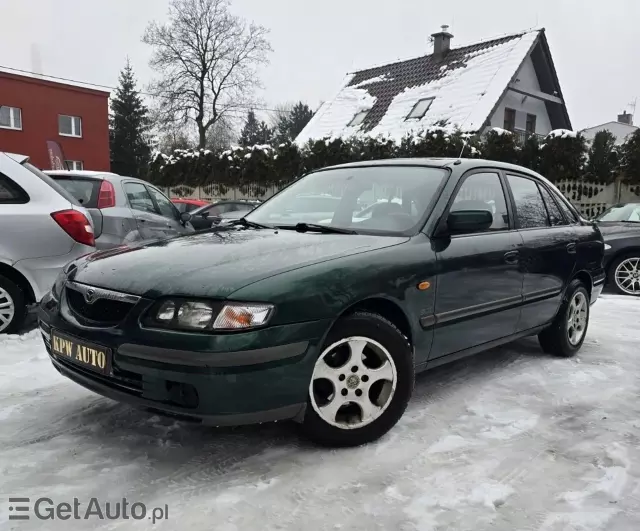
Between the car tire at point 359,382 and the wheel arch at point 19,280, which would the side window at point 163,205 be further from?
the car tire at point 359,382

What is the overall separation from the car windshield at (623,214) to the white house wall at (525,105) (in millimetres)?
11073

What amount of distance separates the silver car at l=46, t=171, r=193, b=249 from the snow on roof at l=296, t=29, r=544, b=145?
12.9m

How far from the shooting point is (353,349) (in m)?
2.81

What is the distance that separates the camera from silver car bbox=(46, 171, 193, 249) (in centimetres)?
611

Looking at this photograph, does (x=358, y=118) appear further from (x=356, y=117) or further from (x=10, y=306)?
(x=10, y=306)

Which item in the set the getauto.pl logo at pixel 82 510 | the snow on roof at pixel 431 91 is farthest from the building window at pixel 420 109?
the getauto.pl logo at pixel 82 510

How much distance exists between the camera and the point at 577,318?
4867mm

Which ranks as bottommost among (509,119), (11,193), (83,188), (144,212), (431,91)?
(144,212)

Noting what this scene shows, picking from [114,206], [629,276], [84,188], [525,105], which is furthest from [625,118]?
[84,188]

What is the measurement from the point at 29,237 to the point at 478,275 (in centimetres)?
363

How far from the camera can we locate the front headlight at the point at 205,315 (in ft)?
7.91

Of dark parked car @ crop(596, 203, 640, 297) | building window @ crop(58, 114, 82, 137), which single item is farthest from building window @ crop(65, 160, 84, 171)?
dark parked car @ crop(596, 203, 640, 297)

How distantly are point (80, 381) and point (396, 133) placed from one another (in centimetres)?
1878

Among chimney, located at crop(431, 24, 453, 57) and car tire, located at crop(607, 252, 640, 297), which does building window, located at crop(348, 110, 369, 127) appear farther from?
car tire, located at crop(607, 252, 640, 297)
